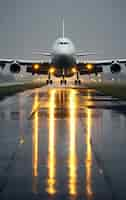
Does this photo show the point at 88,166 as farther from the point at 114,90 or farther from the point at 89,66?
the point at 89,66

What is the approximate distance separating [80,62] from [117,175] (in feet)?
162

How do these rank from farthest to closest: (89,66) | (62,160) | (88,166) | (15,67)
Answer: (89,66), (15,67), (62,160), (88,166)

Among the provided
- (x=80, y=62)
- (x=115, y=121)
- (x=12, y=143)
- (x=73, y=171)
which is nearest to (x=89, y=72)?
(x=80, y=62)

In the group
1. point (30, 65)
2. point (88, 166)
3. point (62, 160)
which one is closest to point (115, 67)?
point (30, 65)

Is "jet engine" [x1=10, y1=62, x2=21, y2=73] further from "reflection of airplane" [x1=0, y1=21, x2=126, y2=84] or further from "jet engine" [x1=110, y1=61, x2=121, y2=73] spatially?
"jet engine" [x1=110, y1=61, x2=121, y2=73]

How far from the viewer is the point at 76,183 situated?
28.3 feet

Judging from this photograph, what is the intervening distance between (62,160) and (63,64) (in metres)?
44.3

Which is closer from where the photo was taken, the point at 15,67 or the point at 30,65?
the point at 15,67

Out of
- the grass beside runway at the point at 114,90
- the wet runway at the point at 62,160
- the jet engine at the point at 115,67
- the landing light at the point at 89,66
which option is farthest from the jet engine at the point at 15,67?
the wet runway at the point at 62,160

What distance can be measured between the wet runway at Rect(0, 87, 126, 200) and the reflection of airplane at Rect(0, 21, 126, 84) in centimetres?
3570

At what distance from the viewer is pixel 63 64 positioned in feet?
181

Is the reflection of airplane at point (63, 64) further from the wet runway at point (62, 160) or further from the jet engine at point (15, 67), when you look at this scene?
the wet runway at point (62, 160)

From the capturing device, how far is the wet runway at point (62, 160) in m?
8.07

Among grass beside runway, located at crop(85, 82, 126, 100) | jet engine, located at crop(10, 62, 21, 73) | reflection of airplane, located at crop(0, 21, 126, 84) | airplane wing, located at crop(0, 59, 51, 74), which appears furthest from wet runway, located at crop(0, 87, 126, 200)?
airplane wing, located at crop(0, 59, 51, 74)
